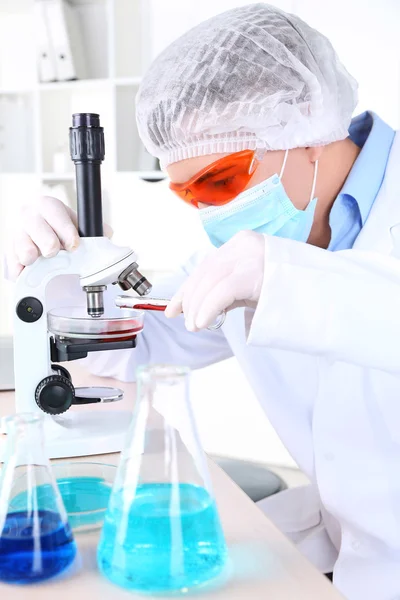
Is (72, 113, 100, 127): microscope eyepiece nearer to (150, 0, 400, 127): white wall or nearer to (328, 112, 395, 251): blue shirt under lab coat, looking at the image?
(328, 112, 395, 251): blue shirt under lab coat

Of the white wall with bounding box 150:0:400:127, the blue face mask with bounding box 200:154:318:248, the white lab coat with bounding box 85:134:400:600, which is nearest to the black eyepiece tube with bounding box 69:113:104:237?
the white lab coat with bounding box 85:134:400:600

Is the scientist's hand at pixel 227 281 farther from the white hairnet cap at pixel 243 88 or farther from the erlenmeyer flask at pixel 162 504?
the white hairnet cap at pixel 243 88

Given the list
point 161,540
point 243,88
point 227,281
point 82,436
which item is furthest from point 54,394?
point 243,88

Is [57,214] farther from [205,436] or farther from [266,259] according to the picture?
[205,436]

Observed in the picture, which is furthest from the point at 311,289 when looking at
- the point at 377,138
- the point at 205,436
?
the point at 205,436

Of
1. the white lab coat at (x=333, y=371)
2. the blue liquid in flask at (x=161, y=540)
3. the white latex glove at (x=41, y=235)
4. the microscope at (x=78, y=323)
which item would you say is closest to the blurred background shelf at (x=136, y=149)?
the white lab coat at (x=333, y=371)

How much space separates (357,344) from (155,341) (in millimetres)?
719

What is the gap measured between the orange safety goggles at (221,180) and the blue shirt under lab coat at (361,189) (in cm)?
22

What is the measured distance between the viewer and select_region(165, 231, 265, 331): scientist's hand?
32.1 inches

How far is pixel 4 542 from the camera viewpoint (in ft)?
1.92

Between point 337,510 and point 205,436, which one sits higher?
point 337,510

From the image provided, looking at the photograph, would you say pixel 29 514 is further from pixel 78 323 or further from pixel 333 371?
pixel 333 371

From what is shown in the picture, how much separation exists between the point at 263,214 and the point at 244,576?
830 mm

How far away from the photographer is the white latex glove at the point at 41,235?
97 cm
